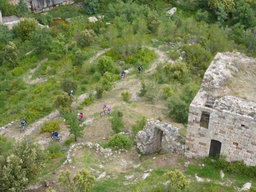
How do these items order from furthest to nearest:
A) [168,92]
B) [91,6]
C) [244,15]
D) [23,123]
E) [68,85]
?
[91,6] < [244,15] < [68,85] < [168,92] < [23,123]

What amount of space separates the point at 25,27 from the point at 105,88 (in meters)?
16.3

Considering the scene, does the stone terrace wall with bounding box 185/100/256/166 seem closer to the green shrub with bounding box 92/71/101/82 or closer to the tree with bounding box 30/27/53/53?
the green shrub with bounding box 92/71/101/82

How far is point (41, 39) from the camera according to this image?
40.9 m

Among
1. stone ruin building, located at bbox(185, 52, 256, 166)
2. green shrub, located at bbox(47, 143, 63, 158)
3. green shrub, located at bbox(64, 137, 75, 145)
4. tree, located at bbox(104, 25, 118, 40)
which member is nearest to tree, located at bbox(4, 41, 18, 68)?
tree, located at bbox(104, 25, 118, 40)

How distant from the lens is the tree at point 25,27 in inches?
1759

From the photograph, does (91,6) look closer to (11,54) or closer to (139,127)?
(11,54)

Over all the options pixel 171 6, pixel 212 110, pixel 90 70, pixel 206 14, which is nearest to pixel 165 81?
pixel 90 70

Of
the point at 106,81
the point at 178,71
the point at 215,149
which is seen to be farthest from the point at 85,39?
the point at 215,149

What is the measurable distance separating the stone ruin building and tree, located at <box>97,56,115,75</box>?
16.2 meters

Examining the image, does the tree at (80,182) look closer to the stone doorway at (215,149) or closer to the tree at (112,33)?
the stone doorway at (215,149)

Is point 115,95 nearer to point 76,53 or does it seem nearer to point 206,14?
point 76,53

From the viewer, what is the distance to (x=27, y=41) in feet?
142

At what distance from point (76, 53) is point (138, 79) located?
7.11 m

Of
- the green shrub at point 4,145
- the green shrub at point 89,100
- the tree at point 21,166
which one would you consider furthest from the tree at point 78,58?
the tree at point 21,166
